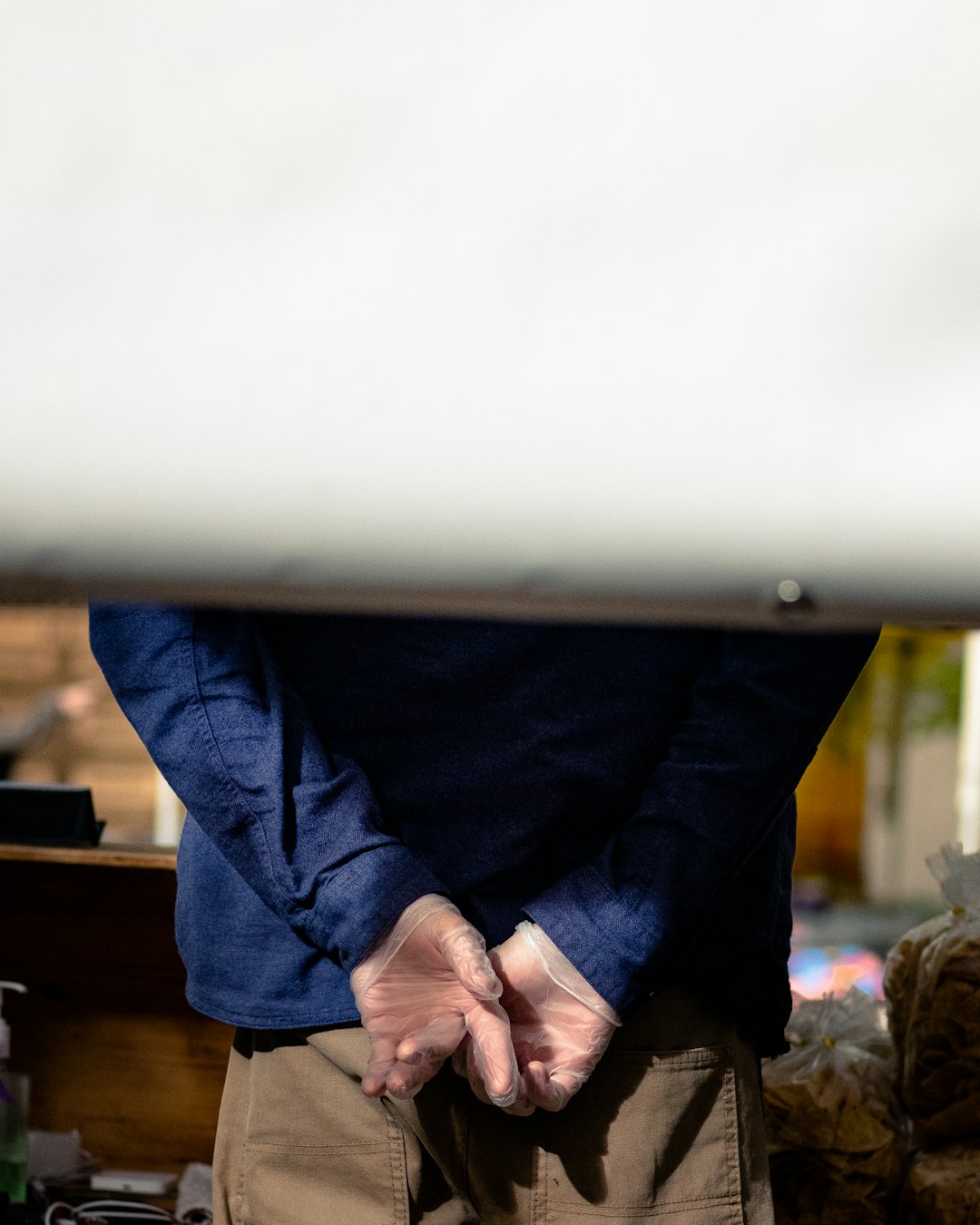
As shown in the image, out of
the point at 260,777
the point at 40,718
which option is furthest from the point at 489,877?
the point at 40,718

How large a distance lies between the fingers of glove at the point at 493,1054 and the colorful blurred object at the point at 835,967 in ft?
8.91

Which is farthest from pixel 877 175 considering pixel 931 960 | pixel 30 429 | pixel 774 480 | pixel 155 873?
pixel 155 873

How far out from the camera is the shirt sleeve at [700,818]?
0.87m

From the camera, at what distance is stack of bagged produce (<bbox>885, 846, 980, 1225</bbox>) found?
1.47 m

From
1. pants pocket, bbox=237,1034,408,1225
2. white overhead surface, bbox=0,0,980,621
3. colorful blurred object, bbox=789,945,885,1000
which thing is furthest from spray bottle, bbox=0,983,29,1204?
colorful blurred object, bbox=789,945,885,1000

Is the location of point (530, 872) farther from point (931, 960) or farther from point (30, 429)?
point (931, 960)

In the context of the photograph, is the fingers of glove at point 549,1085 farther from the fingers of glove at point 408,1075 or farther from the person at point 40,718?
the person at point 40,718

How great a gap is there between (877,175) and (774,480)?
2.2 inches

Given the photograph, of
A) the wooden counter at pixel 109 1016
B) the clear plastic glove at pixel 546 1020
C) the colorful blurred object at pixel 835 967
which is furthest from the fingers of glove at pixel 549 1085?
the colorful blurred object at pixel 835 967

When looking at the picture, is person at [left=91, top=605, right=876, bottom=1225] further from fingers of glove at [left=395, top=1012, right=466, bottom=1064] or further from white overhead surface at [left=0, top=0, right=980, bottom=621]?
white overhead surface at [left=0, top=0, right=980, bottom=621]

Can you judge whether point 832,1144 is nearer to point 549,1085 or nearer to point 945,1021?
point 945,1021

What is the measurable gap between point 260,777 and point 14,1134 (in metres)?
1.30

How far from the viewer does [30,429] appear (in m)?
0.21

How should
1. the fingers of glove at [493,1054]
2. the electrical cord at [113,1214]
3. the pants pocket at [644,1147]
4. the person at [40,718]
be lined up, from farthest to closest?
the person at [40,718] → the electrical cord at [113,1214] → the pants pocket at [644,1147] → the fingers of glove at [493,1054]
